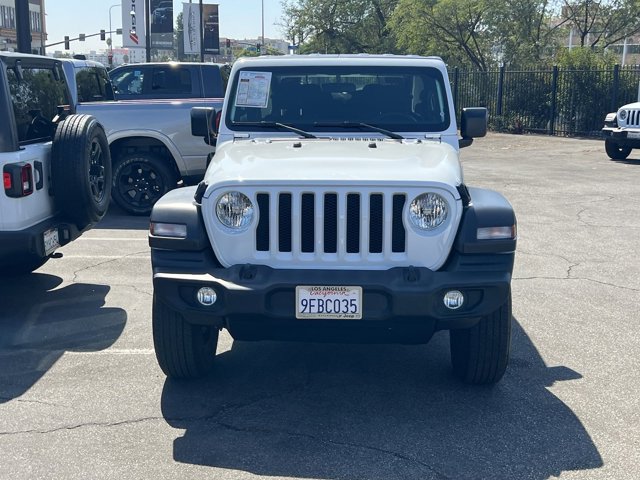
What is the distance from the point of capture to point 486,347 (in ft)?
15.1

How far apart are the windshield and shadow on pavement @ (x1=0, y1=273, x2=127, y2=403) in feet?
5.79

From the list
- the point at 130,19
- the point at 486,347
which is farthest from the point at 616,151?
the point at 130,19

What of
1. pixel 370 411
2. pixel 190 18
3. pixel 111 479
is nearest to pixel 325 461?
pixel 370 411

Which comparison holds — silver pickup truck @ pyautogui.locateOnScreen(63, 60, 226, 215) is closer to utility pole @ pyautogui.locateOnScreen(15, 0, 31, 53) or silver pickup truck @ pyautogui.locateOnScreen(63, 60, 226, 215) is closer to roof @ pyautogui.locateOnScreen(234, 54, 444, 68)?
utility pole @ pyautogui.locateOnScreen(15, 0, 31, 53)

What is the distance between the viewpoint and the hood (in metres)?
4.32

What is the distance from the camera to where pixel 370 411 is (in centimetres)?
455

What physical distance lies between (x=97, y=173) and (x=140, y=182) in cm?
404

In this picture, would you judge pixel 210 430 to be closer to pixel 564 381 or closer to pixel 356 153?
pixel 356 153

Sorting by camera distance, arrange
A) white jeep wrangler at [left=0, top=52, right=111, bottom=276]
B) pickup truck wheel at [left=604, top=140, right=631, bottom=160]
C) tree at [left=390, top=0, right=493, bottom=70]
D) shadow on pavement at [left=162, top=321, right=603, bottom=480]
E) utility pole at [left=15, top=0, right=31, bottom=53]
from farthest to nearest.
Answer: tree at [left=390, top=0, right=493, bottom=70], pickup truck wheel at [left=604, top=140, right=631, bottom=160], utility pole at [left=15, top=0, right=31, bottom=53], white jeep wrangler at [left=0, top=52, right=111, bottom=276], shadow on pavement at [left=162, top=321, right=603, bottom=480]

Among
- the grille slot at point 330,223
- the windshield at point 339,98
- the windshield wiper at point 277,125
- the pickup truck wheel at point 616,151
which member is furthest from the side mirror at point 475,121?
the pickup truck wheel at point 616,151

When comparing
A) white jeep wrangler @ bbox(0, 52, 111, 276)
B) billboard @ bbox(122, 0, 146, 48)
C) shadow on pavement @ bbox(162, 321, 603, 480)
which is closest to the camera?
shadow on pavement @ bbox(162, 321, 603, 480)

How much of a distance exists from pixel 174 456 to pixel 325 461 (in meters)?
0.71

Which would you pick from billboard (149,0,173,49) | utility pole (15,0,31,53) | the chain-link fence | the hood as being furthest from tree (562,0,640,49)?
the hood

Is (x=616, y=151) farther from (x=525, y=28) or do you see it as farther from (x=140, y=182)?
(x=525, y=28)
